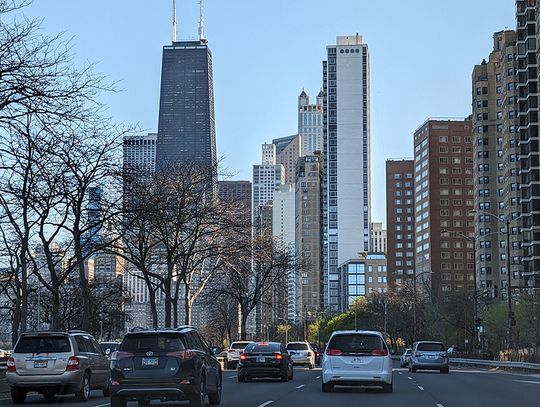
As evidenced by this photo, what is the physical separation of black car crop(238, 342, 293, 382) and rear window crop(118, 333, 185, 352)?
14.2m

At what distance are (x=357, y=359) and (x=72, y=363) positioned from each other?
782 centimetres

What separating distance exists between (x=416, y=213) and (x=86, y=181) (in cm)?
14330

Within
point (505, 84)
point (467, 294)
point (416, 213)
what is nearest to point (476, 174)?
point (505, 84)

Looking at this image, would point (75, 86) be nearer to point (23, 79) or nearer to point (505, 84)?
point (23, 79)

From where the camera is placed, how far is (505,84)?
127m

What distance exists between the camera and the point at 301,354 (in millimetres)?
52125

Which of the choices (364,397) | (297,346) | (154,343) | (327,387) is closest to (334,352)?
(327,387)

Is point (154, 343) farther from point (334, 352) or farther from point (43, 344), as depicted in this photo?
point (334, 352)

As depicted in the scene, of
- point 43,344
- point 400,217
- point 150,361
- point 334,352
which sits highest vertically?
point 400,217

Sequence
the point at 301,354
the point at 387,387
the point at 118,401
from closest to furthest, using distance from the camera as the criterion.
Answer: the point at 118,401, the point at 387,387, the point at 301,354

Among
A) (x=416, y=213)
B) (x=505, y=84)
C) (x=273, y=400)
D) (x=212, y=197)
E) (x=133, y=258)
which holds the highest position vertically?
(x=505, y=84)

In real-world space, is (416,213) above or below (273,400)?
above

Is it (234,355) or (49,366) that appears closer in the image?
(49,366)

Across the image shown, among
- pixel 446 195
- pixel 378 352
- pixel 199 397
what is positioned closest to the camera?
pixel 199 397
